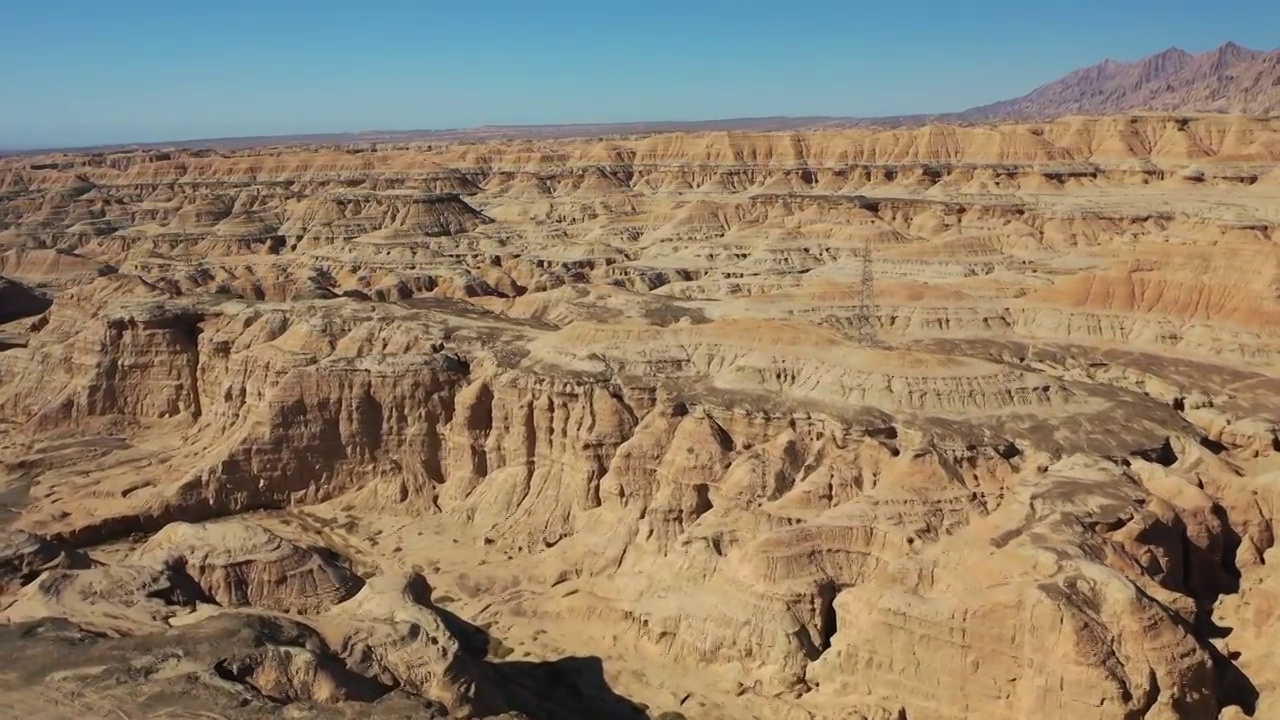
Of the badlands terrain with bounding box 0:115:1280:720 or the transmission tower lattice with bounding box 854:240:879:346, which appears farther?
the transmission tower lattice with bounding box 854:240:879:346

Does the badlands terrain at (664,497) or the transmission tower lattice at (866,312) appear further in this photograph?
the transmission tower lattice at (866,312)

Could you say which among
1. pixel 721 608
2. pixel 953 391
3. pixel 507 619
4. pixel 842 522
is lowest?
pixel 507 619

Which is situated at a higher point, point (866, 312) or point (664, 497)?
point (866, 312)

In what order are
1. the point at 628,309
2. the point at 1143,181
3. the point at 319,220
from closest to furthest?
1. the point at 628,309
2. the point at 319,220
3. the point at 1143,181

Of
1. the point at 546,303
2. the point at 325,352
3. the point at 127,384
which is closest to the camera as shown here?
the point at 325,352

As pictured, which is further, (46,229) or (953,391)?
(46,229)

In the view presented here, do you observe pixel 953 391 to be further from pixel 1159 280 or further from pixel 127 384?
pixel 127 384

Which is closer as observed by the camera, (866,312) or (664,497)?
(664,497)

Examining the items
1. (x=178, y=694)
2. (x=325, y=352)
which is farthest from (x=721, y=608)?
(x=325, y=352)
